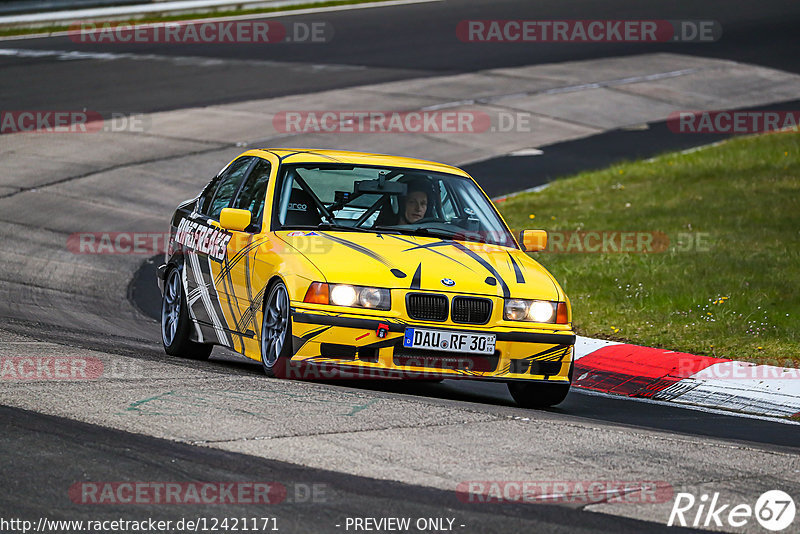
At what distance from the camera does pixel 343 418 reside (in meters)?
6.66

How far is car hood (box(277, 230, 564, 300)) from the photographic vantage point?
7914 mm

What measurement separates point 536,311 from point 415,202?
1.41 m

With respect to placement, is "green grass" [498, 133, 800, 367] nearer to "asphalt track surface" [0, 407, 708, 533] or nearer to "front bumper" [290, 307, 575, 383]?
"front bumper" [290, 307, 575, 383]

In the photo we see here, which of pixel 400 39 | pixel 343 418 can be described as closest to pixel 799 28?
pixel 400 39

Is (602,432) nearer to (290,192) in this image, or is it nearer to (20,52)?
(290,192)

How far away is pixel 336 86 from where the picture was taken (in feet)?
87.6

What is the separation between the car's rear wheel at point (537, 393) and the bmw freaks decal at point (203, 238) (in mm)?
2283

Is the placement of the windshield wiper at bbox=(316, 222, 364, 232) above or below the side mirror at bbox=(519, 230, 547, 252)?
above

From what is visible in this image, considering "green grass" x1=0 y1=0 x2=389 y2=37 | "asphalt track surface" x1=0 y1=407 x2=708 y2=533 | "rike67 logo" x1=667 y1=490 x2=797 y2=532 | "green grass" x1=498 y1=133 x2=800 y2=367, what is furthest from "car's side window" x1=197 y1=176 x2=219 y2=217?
"green grass" x1=0 y1=0 x2=389 y2=37

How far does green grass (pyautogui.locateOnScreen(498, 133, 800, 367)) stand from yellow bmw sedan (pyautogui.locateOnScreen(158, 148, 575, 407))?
261 centimetres

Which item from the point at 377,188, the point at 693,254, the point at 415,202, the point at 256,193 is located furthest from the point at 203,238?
the point at 693,254

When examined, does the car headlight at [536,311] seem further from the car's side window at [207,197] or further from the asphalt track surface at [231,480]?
the car's side window at [207,197]

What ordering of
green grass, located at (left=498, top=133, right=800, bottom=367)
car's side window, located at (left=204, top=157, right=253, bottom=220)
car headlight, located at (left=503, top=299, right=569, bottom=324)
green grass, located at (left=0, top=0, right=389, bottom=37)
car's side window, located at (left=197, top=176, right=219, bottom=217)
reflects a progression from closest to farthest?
car headlight, located at (left=503, top=299, right=569, bottom=324) < car's side window, located at (left=204, top=157, right=253, bottom=220) < car's side window, located at (left=197, top=176, right=219, bottom=217) < green grass, located at (left=498, top=133, right=800, bottom=367) < green grass, located at (left=0, top=0, right=389, bottom=37)

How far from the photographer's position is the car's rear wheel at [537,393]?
844cm
